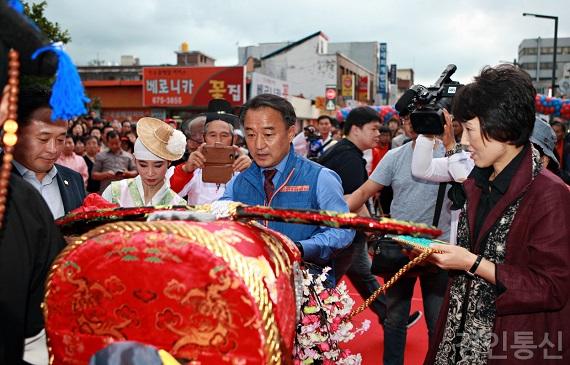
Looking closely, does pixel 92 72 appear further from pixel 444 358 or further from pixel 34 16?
pixel 444 358

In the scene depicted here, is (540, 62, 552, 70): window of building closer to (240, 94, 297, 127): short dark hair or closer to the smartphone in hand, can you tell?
the smartphone in hand

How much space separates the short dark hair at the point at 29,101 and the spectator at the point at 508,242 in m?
1.53

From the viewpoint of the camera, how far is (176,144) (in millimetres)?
3240

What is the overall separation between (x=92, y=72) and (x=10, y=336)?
39067 mm

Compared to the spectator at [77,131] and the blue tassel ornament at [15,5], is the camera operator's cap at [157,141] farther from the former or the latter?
the spectator at [77,131]

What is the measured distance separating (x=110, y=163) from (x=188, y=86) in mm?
19675

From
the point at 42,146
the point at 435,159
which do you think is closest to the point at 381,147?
the point at 435,159

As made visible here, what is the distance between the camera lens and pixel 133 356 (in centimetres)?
119

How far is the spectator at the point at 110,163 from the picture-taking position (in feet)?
23.3

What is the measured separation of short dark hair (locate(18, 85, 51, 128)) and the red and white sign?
2346cm

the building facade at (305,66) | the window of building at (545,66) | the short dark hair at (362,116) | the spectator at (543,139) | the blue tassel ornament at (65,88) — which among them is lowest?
the spectator at (543,139)

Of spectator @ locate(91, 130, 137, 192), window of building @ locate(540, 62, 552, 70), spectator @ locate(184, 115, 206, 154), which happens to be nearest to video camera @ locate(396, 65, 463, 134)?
spectator @ locate(184, 115, 206, 154)

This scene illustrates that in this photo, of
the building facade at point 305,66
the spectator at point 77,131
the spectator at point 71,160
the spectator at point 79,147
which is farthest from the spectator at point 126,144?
the building facade at point 305,66

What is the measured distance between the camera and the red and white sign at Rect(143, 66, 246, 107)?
25.6 m
